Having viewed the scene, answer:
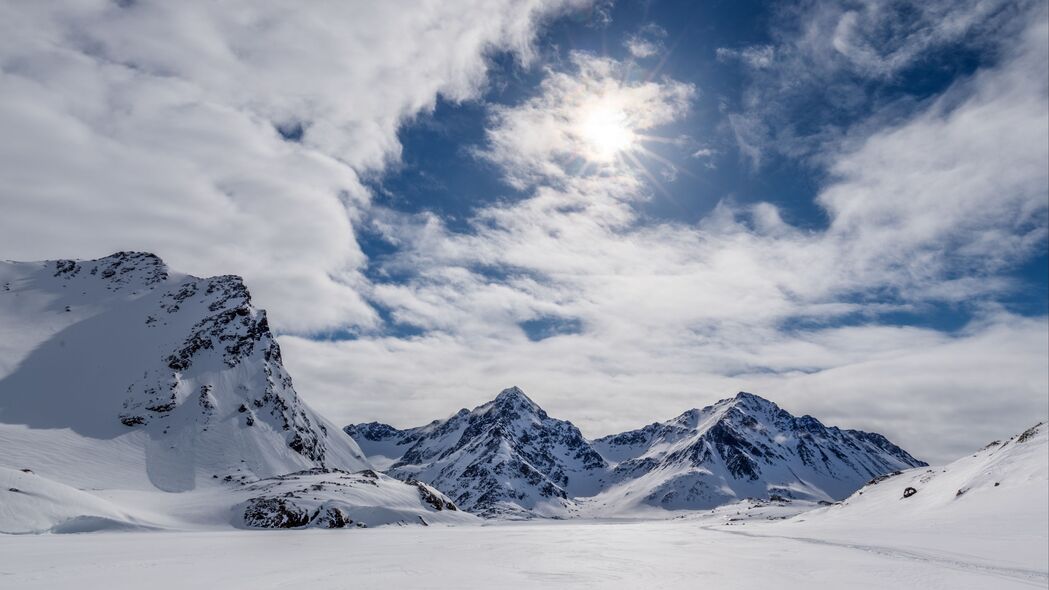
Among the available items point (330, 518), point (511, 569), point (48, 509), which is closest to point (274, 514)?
point (330, 518)

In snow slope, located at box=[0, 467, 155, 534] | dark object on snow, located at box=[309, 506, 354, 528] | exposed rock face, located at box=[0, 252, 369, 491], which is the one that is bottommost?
dark object on snow, located at box=[309, 506, 354, 528]

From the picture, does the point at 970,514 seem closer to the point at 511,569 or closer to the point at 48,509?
the point at 511,569

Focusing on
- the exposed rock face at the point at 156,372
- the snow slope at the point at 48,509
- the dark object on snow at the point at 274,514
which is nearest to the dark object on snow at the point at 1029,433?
the dark object on snow at the point at 274,514

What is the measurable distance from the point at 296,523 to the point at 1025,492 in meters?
82.3

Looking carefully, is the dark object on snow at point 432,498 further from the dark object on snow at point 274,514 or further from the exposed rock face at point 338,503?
the dark object on snow at point 274,514

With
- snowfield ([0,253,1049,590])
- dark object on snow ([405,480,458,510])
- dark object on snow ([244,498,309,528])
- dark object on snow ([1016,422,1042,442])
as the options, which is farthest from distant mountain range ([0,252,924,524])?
dark object on snow ([1016,422,1042,442])

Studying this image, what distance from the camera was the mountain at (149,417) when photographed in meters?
82.8

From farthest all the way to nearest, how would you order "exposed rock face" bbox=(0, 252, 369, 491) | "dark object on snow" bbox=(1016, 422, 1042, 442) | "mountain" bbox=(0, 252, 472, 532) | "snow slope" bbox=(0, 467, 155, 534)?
1. "exposed rock face" bbox=(0, 252, 369, 491)
2. "mountain" bbox=(0, 252, 472, 532)
3. "snow slope" bbox=(0, 467, 155, 534)
4. "dark object on snow" bbox=(1016, 422, 1042, 442)

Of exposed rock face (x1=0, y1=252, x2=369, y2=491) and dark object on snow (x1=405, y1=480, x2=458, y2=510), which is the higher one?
exposed rock face (x1=0, y1=252, x2=369, y2=491)

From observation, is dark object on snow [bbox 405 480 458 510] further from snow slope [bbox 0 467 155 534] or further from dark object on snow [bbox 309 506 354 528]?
snow slope [bbox 0 467 155 534]

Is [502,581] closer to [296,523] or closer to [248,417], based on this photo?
[296,523]

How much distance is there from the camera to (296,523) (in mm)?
80938

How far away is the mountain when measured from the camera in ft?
272

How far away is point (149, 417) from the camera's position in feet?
461
